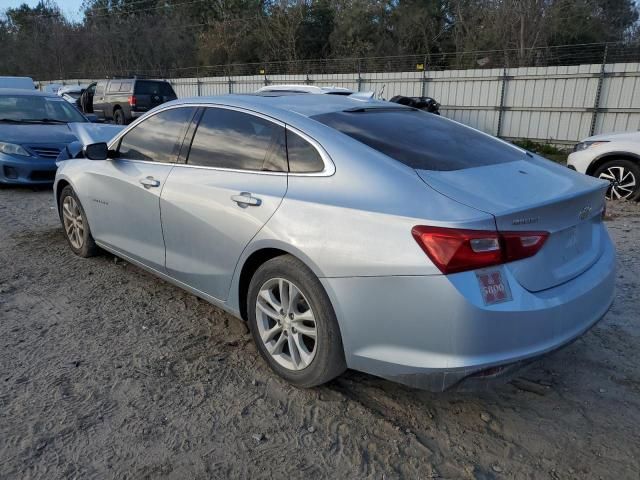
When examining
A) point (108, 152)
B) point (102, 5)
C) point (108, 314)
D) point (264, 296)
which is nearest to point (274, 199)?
point (264, 296)

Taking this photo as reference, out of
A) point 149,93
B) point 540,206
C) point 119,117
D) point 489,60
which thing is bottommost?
point 119,117

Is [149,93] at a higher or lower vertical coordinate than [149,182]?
lower

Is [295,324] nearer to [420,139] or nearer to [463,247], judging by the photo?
[463,247]

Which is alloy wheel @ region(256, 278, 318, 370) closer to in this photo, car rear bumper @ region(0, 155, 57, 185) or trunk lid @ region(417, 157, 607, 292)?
trunk lid @ region(417, 157, 607, 292)

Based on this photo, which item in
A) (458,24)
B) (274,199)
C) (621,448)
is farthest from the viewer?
(458,24)

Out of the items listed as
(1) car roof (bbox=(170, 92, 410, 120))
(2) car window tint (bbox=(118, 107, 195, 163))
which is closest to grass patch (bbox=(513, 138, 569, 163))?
(1) car roof (bbox=(170, 92, 410, 120))

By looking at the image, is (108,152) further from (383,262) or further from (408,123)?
(383,262)

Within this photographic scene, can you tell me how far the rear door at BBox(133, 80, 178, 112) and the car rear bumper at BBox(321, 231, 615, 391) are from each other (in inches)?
685

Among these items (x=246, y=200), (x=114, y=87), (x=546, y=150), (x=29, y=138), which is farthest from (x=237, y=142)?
(x=114, y=87)

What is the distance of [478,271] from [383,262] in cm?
41

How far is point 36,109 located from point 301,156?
26.3 ft

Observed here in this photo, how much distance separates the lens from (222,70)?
31750 mm

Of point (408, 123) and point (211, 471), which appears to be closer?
point (211, 471)

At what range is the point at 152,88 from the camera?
61.2 ft
